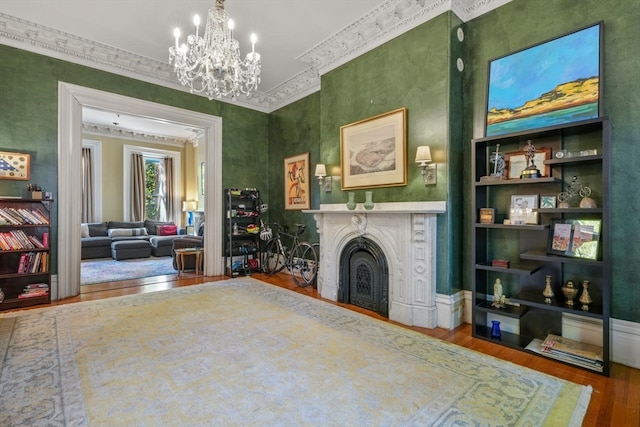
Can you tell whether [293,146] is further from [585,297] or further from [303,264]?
[585,297]

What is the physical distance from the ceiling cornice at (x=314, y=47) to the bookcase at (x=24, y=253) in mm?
2248

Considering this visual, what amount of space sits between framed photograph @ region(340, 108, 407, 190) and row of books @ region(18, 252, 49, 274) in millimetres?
4248

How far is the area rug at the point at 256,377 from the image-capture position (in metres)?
1.79

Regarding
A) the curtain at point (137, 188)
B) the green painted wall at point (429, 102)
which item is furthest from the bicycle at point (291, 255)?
the curtain at point (137, 188)

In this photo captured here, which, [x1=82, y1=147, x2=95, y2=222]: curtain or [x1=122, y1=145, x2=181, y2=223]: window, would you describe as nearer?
[x1=82, y1=147, x2=95, y2=222]: curtain

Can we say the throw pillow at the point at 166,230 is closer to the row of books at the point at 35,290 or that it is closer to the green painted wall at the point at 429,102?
the row of books at the point at 35,290

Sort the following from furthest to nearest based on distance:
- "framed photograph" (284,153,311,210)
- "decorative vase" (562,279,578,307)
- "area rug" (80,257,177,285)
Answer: "area rug" (80,257,177,285), "framed photograph" (284,153,311,210), "decorative vase" (562,279,578,307)

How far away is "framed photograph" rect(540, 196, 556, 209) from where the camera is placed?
271 centimetres

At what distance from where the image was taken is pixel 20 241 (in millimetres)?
3928

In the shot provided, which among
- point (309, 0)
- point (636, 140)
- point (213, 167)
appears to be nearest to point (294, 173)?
point (213, 167)

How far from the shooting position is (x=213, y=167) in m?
5.90

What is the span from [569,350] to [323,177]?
3515 mm

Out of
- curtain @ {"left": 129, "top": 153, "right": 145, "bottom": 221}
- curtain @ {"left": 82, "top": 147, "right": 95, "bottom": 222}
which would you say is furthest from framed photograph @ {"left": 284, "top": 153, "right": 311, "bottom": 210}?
curtain @ {"left": 82, "top": 147, "right": 95, "bottom": 222}

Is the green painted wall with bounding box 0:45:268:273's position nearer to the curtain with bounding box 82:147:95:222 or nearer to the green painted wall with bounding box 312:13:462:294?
the green painted wall with bounding box 312:13:462:294
